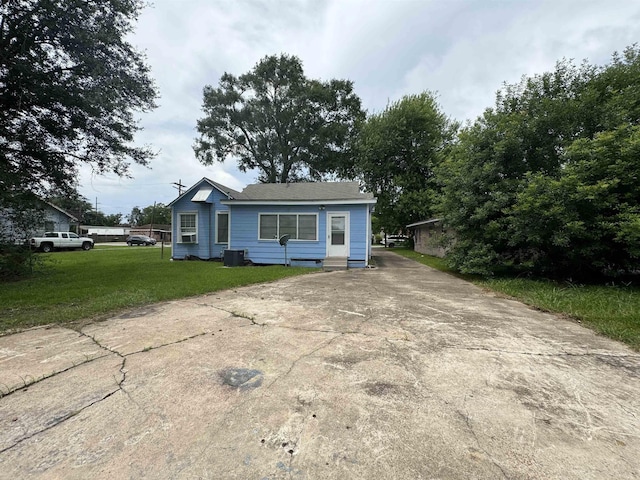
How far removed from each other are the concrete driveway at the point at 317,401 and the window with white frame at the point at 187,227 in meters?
9.50

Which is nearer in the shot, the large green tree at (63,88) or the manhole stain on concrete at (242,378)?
the manhole stain on concrete at (242,378)

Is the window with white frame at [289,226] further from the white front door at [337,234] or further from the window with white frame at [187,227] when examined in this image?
the window with white frame at [187,227]

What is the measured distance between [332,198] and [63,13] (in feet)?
28.7

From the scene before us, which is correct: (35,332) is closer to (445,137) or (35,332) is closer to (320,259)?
(320,259)

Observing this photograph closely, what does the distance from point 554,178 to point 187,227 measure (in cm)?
1435

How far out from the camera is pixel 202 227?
12.8 m

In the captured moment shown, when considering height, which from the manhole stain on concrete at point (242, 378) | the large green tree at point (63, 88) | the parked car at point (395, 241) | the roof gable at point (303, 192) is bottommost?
the manhole stain on concrete at point (242, 378)

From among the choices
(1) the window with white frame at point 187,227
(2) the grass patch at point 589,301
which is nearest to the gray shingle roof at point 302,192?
(1) the window with white frame at point 187,227

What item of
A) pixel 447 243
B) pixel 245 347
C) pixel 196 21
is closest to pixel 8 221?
pixel 196 21

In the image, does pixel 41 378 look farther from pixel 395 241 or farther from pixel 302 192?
pixel 395 241

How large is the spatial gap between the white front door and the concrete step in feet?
0.76

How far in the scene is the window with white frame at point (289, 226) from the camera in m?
11.0

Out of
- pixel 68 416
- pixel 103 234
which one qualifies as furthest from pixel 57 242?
pixel 103 234

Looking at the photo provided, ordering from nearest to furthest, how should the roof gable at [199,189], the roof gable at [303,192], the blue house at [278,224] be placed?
1. the blue house at [278,224]
2. the roof gable at [303,192]
3. the roof gable at [199,189]
